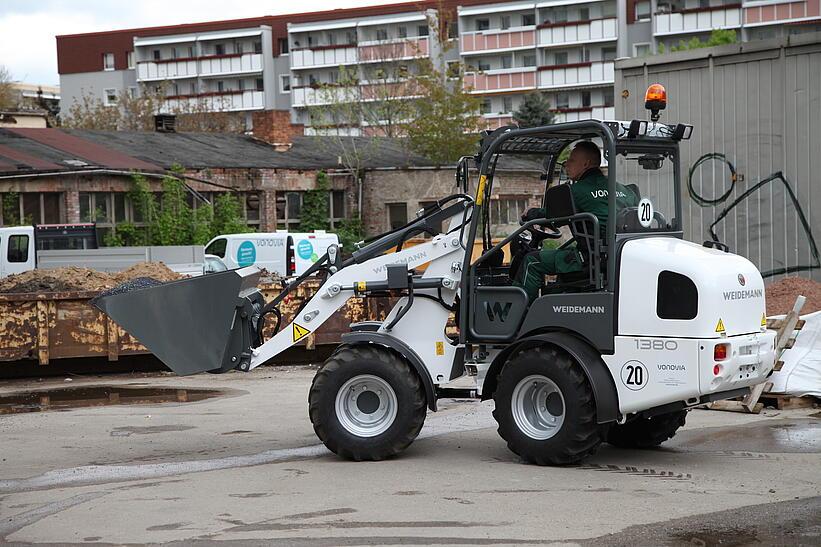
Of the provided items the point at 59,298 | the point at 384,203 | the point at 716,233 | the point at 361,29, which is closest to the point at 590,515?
the point at 716,233

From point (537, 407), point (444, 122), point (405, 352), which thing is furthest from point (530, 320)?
point (444, 122)

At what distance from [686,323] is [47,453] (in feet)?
19.6

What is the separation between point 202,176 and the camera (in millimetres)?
37344

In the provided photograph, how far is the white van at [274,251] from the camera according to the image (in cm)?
2994

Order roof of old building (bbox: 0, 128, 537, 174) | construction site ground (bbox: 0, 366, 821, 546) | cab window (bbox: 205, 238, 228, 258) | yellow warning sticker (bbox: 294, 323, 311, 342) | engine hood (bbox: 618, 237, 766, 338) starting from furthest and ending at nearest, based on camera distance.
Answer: roof of old building (bbox: 0, 128, 537, 174), cab window (bbox: 205, 238, 228, 258), yellow warning sticker (bbox: 294, 323, 311, 342), engine hood (bbox: 618, 237, 766, 338), construction site ground (bbox: 0, 366, 821, 546)

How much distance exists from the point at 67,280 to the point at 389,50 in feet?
166

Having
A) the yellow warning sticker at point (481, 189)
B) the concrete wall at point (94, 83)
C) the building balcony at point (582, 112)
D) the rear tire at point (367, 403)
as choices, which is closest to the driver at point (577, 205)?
the yellow warning sticker at point (481, 189)

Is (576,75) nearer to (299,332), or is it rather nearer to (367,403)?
(299,332)

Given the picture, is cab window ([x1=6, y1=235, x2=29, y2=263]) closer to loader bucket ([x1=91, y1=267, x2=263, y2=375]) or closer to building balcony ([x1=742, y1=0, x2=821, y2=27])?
loader bucket ([x1=91, y1=267, x2=263, y2=375])

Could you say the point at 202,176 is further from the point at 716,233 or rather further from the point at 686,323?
the point at 686,323

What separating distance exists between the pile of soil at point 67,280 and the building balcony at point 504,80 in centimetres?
5228

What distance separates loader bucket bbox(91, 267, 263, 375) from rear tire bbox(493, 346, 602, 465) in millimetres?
2522

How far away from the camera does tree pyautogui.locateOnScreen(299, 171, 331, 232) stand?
4078 cm

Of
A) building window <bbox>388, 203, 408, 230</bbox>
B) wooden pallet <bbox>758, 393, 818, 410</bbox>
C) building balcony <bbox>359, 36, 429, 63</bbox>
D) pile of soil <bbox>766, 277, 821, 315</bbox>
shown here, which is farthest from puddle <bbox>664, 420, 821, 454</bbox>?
building balcony <bbox>359, 36, 429, 63</bbox>
